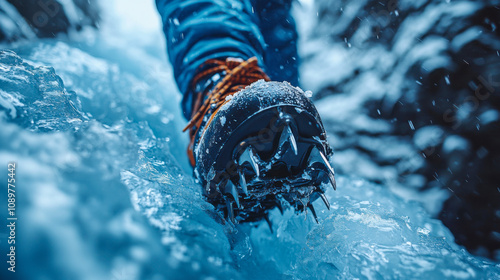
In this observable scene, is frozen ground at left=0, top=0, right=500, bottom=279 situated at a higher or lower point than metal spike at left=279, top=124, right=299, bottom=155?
lower

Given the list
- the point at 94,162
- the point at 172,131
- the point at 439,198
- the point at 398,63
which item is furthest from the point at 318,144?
the point at 439,198

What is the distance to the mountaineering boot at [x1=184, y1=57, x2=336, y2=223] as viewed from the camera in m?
0.47

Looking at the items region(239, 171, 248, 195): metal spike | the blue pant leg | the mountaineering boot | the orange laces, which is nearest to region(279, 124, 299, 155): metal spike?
the mountaineering boot

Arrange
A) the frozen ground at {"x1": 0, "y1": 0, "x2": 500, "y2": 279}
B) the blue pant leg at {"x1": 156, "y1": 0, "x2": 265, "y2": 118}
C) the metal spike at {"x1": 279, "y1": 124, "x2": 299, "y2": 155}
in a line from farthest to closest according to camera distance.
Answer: the blue pant leg at {"x1": 156, "y1": 0, "x2": 265, "y2": 118}
the metal spike at {"x1": 279, "y1": 124, "x2": 299, "y2": 155}
the frozen ground at {"x1": 0, "y1": 0, "x2": 500, "y2": 279}

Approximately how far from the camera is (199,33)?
896 millimetres

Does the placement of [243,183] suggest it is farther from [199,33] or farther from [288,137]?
[199,33]

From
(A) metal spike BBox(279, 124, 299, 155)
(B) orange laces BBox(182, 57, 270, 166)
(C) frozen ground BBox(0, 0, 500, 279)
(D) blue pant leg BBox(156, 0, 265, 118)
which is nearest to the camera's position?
(C) frozen ground BBox(0, 0, 500, 279)

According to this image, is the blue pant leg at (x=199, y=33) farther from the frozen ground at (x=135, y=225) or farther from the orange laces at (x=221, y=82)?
the frozen ground at (x=135, y=225)

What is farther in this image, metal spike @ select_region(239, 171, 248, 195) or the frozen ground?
metal spike @ select_region(239, 171, 248, 195)

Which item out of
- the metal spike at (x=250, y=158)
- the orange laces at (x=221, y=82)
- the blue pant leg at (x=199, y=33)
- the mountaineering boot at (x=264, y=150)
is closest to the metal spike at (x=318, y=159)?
the mountaineering boot at (x=264, y=150)

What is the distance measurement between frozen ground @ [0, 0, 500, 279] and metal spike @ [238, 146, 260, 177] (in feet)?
0.59

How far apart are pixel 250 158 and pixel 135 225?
232 mm

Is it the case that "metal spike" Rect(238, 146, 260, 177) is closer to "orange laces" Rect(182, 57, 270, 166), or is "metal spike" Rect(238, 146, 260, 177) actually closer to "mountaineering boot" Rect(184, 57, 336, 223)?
"mountaineering boot" Rect(184, 57, 336, 223)

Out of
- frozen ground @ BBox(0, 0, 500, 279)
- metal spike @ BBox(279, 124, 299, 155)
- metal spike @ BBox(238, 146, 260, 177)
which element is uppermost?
metal spike @ BBox(279, 124, 299, 155)
